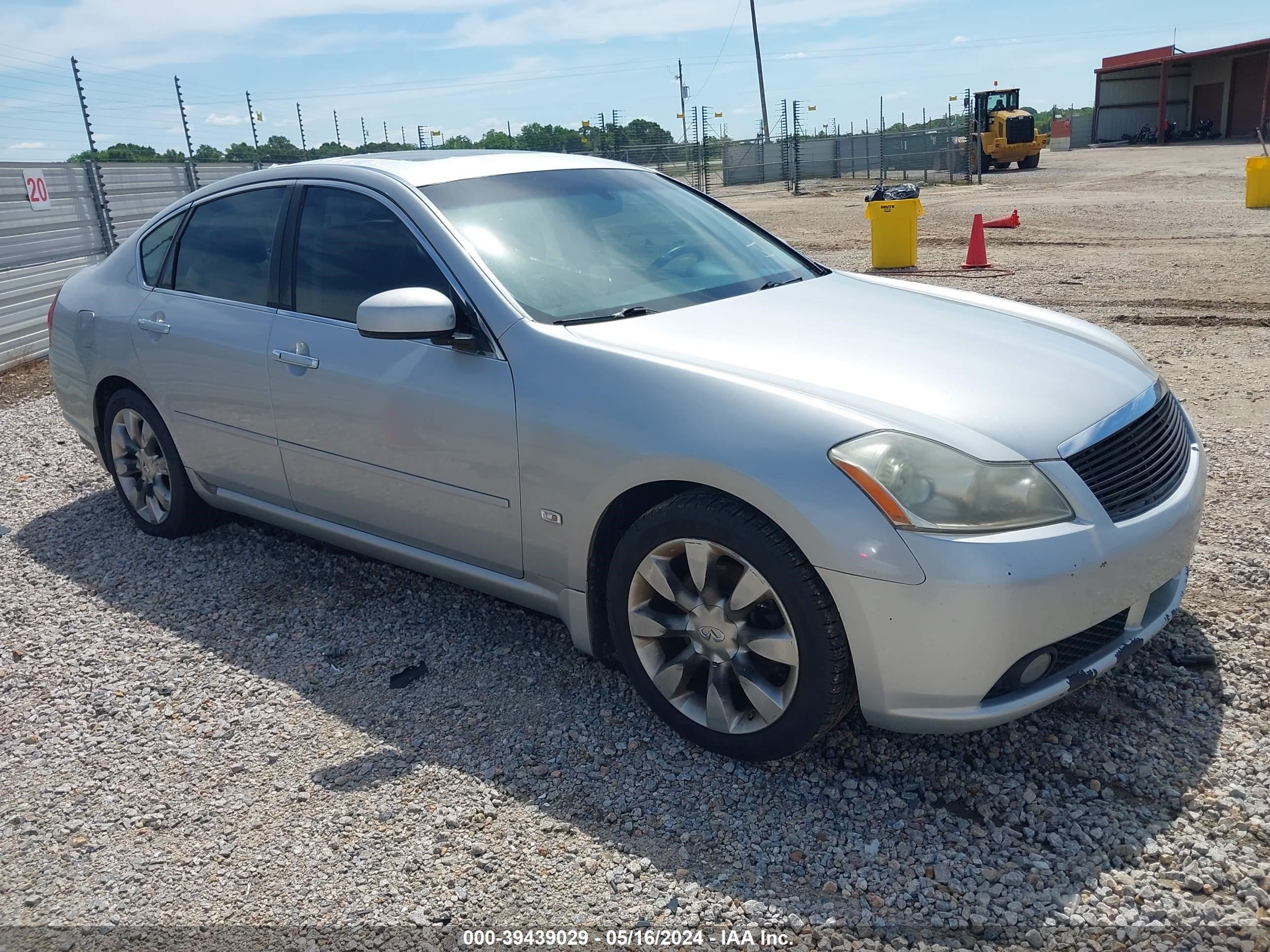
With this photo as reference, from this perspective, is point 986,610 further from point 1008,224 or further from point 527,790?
point 1008,224

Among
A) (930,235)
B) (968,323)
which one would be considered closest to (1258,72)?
(930,235)

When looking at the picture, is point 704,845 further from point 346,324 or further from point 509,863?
point 346,324

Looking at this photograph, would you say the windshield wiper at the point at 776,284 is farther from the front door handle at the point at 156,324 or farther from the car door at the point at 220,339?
the front door handle at the point at 156,324

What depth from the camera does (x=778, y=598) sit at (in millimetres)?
2729

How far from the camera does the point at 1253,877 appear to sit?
2430 mm

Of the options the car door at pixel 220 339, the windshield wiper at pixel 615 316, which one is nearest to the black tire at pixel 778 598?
the windshield wiper at pixel 615 316

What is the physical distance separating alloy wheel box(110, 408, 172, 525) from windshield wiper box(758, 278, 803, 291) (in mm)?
2884

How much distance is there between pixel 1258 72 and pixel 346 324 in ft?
192

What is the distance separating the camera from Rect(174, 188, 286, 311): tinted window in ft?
13.7

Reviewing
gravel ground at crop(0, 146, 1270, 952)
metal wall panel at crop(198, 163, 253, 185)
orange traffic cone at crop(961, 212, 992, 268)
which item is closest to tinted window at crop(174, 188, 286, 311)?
gravel ground at crop(0, 146, 1270, 952)

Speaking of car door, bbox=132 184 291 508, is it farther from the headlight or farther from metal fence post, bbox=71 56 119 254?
metal fence post, bbox=71 56 119 254

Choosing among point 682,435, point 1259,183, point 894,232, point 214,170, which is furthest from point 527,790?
point 1259,183

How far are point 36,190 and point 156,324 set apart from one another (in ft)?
29.6

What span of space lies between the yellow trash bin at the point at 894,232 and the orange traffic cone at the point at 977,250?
0.69 m
